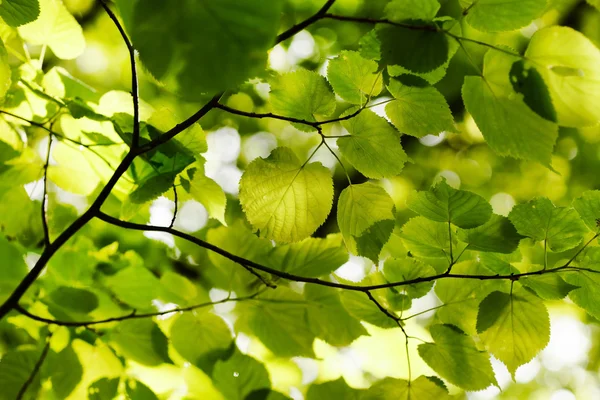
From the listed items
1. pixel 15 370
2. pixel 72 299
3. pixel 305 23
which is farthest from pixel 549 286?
pixel 15 370

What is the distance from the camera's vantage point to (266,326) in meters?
0.85

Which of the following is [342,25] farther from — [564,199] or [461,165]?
[564,199]

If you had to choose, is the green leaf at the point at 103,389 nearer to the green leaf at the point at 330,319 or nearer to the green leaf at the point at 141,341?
the green leaf at the point at 141,341

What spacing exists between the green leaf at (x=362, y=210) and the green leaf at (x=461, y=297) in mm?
199

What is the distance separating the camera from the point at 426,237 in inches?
26.7

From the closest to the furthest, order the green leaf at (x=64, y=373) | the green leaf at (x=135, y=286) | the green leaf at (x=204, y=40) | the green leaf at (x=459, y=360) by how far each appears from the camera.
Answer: the green leaf at (x=204, y=40) → the green leaf at (x=459, y=360) → the green leaf at (x=64, y=373) → the green leaf at (x=135, y=286)

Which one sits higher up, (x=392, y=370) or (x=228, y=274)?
(x=228, y=274)

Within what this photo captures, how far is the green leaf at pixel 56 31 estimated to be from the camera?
2.97 ft

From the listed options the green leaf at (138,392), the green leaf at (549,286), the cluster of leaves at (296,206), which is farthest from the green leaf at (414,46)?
the green leaf at (138,392)

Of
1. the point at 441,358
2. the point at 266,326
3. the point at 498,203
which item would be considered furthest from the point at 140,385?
the point at 498,203

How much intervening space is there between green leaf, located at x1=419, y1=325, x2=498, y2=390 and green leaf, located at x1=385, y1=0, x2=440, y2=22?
1.59 feet

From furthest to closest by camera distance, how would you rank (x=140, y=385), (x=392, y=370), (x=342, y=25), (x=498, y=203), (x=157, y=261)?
(x=498, y=203) → (x=342, y=25) → (x=157, y=261) → (x=392, y=370) → (x=140, y=385)

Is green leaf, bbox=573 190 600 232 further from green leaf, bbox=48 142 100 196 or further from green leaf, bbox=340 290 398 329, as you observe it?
→ green leaf, bbox=48 142 100 196

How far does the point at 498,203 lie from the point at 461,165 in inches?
21.2
